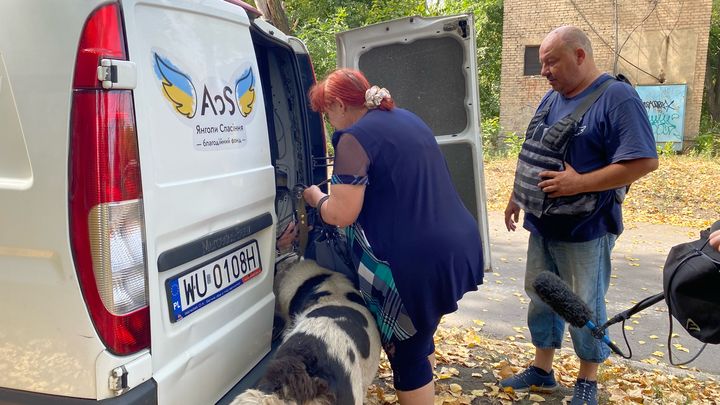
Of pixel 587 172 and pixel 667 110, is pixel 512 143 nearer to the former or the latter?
pixel 667 110

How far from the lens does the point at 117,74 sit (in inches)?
63.0

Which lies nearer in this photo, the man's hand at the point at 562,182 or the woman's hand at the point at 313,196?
the woman's hand at the point at 313,196

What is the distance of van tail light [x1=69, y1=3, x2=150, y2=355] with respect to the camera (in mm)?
1568

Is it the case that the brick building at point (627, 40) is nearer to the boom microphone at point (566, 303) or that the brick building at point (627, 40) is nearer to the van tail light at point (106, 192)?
the boom microphone at point (566, 303)

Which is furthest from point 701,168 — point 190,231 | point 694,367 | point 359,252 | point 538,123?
point 190,231

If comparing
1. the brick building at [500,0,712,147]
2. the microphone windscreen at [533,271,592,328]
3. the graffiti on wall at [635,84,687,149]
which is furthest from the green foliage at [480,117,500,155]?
the microphone windscreen at [533,271,592,328]

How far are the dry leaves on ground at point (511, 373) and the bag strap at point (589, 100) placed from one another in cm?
184

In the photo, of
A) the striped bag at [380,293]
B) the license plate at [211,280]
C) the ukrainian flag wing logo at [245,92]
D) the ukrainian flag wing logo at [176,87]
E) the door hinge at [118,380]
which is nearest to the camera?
the door hinge at [118,380]

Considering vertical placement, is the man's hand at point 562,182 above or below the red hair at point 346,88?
below

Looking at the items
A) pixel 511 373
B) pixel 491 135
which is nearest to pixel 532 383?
pixel 511 373

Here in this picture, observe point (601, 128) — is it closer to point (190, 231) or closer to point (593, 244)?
point (593, 244)

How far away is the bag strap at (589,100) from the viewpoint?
2.91 metres

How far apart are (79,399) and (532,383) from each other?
2.82 metres


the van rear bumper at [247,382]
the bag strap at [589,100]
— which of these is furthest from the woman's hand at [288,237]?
the bag strap at [589,100]
